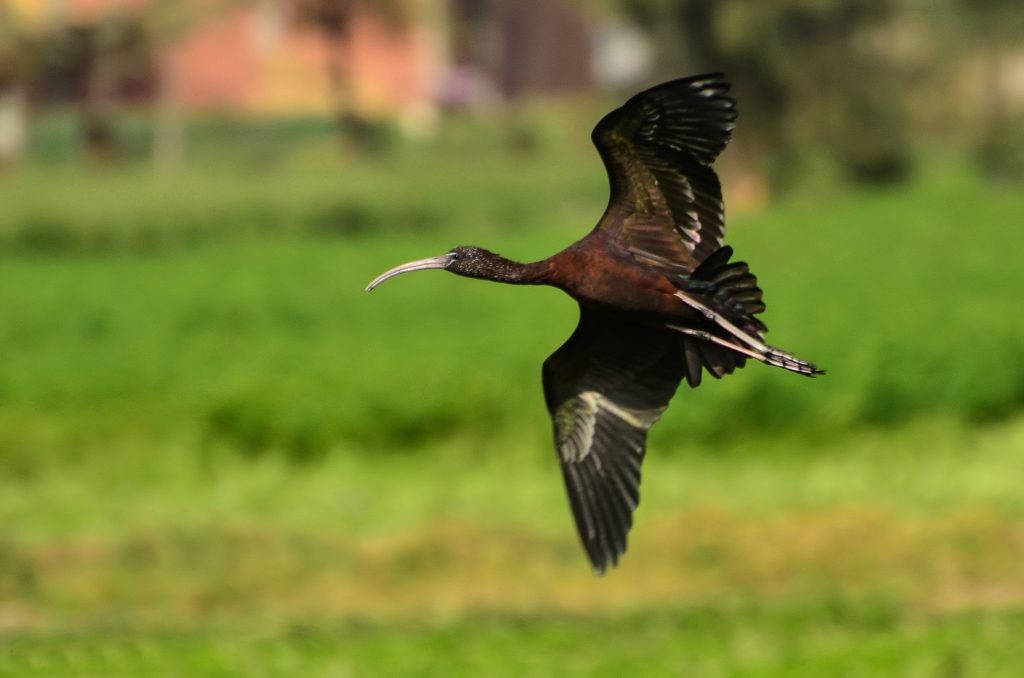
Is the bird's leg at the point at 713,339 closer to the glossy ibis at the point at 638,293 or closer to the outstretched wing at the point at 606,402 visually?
the glossy ibis at the point at 638,293

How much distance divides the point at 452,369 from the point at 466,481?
390cm

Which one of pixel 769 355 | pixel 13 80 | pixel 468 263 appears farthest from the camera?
pixel 13 80

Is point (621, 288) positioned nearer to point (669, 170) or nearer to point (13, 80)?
point (669, 170)

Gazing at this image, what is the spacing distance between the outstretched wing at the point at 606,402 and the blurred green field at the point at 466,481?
4920 mm

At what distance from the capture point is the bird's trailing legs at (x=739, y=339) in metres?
7.36

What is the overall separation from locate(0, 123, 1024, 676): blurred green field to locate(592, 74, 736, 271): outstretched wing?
570 cm

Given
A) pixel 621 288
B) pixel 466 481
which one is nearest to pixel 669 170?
pixel 621 288

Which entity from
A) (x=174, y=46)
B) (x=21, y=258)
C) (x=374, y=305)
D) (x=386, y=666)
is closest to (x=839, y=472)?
(x=386, y=666)

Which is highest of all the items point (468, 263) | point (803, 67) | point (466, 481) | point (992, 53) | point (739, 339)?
point (992, 53)

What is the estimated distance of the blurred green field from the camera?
14938 millimetres

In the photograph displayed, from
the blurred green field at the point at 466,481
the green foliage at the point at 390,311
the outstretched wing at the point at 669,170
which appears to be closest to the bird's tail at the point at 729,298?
the outstretched wing at the point at 669,170

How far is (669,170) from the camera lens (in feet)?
26.5

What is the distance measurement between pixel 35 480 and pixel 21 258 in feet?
47.6

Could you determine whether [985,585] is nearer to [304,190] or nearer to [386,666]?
[386,666]
